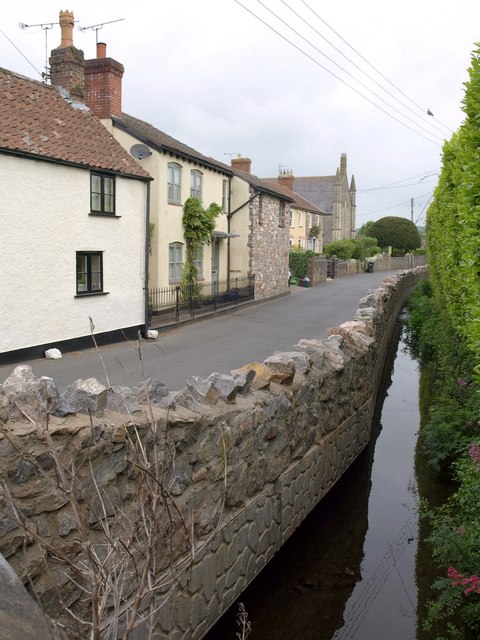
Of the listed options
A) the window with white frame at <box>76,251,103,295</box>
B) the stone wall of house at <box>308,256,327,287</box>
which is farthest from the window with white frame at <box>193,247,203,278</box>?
the stone wall of house at <box>308,256,327,287</box>

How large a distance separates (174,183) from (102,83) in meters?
4.25

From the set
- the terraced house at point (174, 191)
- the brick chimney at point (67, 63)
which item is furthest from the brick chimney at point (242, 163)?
the brick chimney at point (67, 63)

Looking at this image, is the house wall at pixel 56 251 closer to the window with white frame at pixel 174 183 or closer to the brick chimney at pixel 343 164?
the window with white frame at pixel 174 183

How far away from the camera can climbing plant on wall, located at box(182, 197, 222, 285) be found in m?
23.8

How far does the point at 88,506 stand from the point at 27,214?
12347 mm

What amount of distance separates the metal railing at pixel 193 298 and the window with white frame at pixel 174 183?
332 cm

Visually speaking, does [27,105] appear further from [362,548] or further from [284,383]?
[362,548]

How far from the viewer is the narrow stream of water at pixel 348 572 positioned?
5.70 m

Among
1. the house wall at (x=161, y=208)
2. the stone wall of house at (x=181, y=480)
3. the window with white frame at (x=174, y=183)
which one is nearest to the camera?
the stone wall of house at (x=181, y=480)

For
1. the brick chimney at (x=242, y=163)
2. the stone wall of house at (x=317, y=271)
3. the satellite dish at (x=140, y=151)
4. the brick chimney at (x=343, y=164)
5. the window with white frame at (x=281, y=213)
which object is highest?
the brick chimney at (x=343, y=164)

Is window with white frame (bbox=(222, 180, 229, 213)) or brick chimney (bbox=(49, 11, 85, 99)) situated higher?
brick chimney (bbox=(49, 11, 85, 99))

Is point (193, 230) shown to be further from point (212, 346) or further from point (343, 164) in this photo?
point (343, 164)

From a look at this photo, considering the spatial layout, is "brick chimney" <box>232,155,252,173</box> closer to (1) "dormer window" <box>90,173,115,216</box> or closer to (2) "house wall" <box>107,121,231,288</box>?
(2) "house wall" <box>107,121,231,288</box>

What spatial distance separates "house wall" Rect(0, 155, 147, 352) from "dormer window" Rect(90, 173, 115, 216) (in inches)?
9.1
